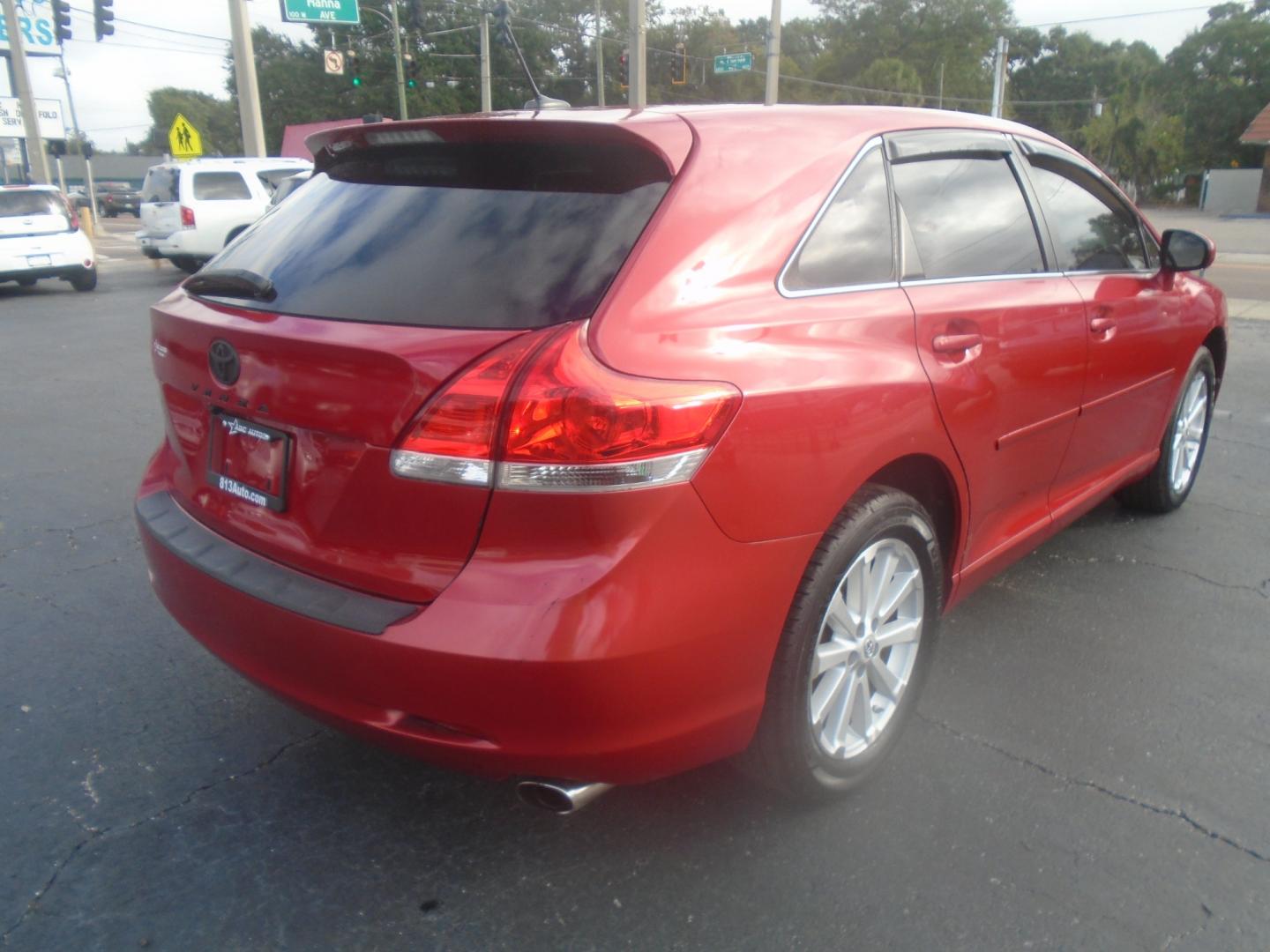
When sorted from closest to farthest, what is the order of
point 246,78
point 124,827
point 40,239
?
1. point 124,827
2. point 40,239
3. point 246,78

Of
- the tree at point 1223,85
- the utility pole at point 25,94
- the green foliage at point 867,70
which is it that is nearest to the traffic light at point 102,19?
the utility pole at point 25,94

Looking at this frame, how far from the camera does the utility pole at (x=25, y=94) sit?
25.7 m

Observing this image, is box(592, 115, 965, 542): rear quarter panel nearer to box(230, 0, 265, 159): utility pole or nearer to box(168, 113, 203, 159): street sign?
box(230, 0, 265, 159): utility pole

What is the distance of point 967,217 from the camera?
303 cm

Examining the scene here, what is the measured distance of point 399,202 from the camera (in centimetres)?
Answer: 246

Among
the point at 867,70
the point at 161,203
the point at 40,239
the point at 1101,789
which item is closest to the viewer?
the point at 1101,789

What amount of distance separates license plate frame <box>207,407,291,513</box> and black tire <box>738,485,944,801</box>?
1134 millimetres

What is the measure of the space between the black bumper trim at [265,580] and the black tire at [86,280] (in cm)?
1473

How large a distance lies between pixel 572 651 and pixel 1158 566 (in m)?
3.16

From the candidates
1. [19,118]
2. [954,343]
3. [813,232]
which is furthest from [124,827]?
[19,118]

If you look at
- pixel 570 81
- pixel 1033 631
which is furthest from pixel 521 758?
pixel 570 81

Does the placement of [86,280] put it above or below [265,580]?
below

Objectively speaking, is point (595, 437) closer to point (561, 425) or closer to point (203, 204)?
point (561, 425)

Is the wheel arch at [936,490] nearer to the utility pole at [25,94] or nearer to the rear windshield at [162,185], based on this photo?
the rear windshield at [162,185]
